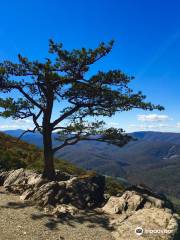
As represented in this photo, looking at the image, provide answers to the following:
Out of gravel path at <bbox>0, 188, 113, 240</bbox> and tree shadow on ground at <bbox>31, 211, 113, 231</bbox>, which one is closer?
gravel path at <bbox>0, 188, 113, 240</bbox>

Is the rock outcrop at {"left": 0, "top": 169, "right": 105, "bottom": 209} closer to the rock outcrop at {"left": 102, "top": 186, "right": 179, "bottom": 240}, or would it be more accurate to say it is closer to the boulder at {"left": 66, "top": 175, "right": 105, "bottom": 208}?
the boulder at {"left": 66, "top": 175, "right": 105, "bottom": 208}

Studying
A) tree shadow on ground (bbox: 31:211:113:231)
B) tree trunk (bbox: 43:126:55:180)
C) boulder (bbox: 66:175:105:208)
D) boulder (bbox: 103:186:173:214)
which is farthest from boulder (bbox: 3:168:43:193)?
boulder (bbox: 103:186:173:214)

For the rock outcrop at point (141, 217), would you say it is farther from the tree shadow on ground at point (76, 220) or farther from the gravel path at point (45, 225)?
the gravel path at point (45, 225)

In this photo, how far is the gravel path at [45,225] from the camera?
666 inches

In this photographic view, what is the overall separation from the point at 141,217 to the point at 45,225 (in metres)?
5.91

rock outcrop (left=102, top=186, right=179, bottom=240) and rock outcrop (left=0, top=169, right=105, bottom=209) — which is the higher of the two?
rock outcrop (left=0, top=169, right=105, bottom=209)

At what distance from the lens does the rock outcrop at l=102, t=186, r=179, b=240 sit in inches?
679

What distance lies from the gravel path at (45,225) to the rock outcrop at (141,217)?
1030 millimetres

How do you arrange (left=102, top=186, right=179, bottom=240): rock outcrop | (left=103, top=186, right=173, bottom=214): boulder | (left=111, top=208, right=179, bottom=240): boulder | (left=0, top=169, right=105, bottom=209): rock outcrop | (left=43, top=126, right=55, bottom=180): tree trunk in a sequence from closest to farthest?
(left=111, top=208, right=179, bottom=240): boulder
(left=102, top=186, right=179, bottom=240): rock outcrop
(left=103, top=186, right=173, bottom=214): boulder
(left=0, top=169, right=105, bottom=209): rock outcrop
(left=43, top=126, right=55, bottom=180): tree trunk

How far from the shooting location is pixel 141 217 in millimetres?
18984

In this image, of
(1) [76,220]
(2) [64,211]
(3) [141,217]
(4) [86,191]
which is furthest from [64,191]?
(3) [141,217]

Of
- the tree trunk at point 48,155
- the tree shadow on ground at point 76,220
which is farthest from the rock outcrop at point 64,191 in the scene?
the tree shadow on ground at point 76,220

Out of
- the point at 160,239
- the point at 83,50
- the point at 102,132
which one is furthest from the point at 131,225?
the point at 83,50

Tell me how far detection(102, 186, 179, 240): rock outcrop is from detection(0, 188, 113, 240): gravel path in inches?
40.6
